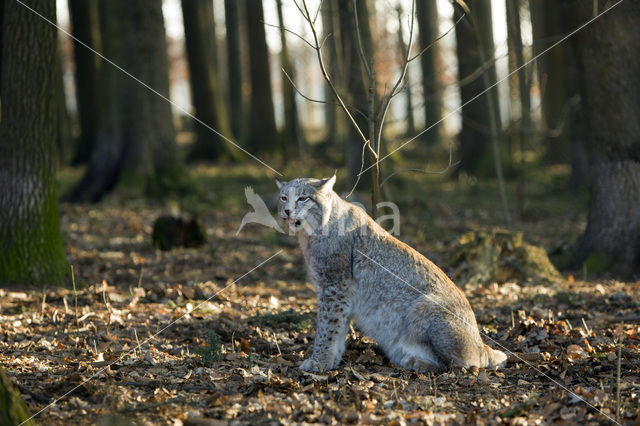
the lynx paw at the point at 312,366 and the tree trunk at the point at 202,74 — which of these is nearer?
the lynx paw at the point at 312,366

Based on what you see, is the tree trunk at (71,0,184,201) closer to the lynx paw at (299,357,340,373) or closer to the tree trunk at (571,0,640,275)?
the tree trunk at (571,0,640,275)

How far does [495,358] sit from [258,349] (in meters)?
2.43

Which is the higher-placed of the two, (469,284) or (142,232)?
(142,232)

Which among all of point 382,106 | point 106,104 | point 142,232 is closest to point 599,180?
point 382,106

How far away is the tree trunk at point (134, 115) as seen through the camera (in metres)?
16.4

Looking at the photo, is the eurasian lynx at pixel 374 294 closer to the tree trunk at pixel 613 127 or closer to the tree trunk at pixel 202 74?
the tree trunk at pixel 613 127

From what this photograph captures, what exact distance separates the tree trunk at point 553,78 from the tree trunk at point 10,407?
16.2m

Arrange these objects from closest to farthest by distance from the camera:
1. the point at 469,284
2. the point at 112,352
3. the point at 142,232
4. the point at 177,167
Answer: the point at 112,352 < the point at 469,284 < the point at 142,232 < the point at 177,167

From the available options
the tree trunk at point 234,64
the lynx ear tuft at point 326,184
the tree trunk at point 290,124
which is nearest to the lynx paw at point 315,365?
the lynx ear tuft at point 326,184

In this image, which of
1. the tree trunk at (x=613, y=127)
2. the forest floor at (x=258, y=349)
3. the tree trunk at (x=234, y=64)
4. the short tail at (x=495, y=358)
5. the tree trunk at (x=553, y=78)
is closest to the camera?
the forest floor at (x=258, y=349)

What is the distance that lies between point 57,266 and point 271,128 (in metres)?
16.2

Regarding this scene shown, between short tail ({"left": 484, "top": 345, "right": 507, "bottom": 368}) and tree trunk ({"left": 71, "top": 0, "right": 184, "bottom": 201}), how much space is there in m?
11.3

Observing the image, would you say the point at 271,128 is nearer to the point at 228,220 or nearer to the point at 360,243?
the point at 228,220

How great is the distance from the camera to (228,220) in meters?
14.7
